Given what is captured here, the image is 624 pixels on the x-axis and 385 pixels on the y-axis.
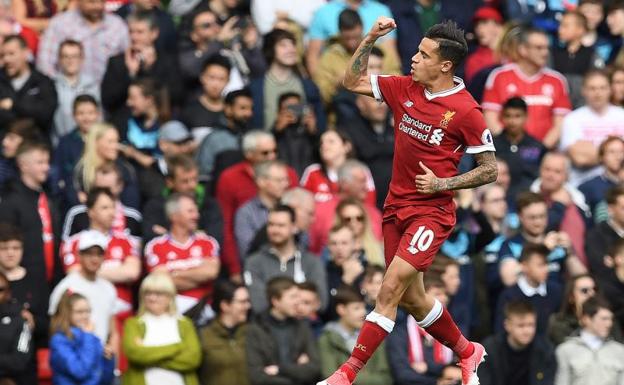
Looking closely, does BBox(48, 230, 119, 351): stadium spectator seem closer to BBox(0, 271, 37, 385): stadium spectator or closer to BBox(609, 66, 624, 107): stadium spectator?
BBox(0, 271, 37, 385): stadium spectator

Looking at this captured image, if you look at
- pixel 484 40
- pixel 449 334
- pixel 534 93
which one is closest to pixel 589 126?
pixel 534 93

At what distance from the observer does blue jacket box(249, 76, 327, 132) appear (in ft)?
53.7

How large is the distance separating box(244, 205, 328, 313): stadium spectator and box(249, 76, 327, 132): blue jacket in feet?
6.79

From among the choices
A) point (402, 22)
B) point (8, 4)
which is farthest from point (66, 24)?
point (402, 22)

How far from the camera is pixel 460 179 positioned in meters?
10.4

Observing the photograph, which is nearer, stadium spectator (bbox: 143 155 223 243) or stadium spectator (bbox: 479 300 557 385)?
stadium spectator (bbox: 479 300 557 385)

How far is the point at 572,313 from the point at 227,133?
3.69 meters

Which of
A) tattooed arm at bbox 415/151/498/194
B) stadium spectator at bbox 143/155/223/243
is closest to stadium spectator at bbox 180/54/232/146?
stadium spectator at bbox 143/155/223/243

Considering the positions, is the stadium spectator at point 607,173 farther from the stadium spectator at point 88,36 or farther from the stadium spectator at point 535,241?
the stadium spectator at point 88,36

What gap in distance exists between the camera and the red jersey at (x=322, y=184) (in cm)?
1536

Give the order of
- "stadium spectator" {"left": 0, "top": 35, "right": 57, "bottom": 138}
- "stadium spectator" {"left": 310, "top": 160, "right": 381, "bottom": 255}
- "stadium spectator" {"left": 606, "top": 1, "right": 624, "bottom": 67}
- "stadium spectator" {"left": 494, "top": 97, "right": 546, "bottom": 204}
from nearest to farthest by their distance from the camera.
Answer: "stadium spectator" {"left": 310, "top": 160, "right": 381, "bottom": 255} < "stadium spectator" {"left": 0, "top": 35, "right": 57, "bottom": 138} < "stadium spectator" {"left": 494, "top": 97, "right": 546, "bottom": 204} < "stadium spectator" {"left": 606, "top": 1, "right": 624, "bottom": 67}

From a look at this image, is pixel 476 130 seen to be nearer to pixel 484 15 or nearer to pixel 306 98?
pixel 306 98

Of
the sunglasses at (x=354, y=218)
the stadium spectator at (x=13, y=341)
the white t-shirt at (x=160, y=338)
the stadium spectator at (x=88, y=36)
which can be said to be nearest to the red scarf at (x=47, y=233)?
the stadium spectator at (x=13, y=341)

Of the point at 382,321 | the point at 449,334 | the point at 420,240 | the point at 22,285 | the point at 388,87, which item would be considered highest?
the point at 388,87
